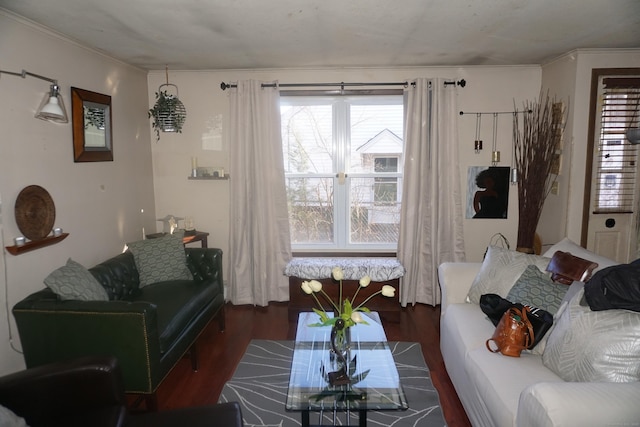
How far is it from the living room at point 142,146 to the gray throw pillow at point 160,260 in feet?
1.08

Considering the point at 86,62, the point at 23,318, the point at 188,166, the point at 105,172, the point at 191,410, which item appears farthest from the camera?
the point at 188,166

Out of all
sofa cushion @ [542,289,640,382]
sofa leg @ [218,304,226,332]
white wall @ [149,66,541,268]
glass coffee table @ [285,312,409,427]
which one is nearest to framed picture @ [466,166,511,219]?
white wall @ [149,66,541,268]

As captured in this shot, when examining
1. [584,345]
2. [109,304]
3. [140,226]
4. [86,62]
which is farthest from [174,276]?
[584,345]

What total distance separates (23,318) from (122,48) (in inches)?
85.2

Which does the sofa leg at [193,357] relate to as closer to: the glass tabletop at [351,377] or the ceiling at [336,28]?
the glass tabletop at [351,377]

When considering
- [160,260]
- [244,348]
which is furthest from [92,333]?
[244,348]

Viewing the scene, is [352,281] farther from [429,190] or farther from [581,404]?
[581,404]

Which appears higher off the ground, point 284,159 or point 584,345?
point 284,159

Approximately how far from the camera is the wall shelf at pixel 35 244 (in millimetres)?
2652

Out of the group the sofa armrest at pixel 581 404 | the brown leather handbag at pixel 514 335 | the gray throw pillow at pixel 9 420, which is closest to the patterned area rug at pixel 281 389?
the brown leather handbag at pixel 514 335

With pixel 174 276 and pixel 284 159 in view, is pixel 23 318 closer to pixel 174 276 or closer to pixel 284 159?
pixel 174 276

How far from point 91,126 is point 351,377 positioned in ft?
9.24

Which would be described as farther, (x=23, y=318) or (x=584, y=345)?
(x=23, y=318)

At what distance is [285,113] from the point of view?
4.66 metres
